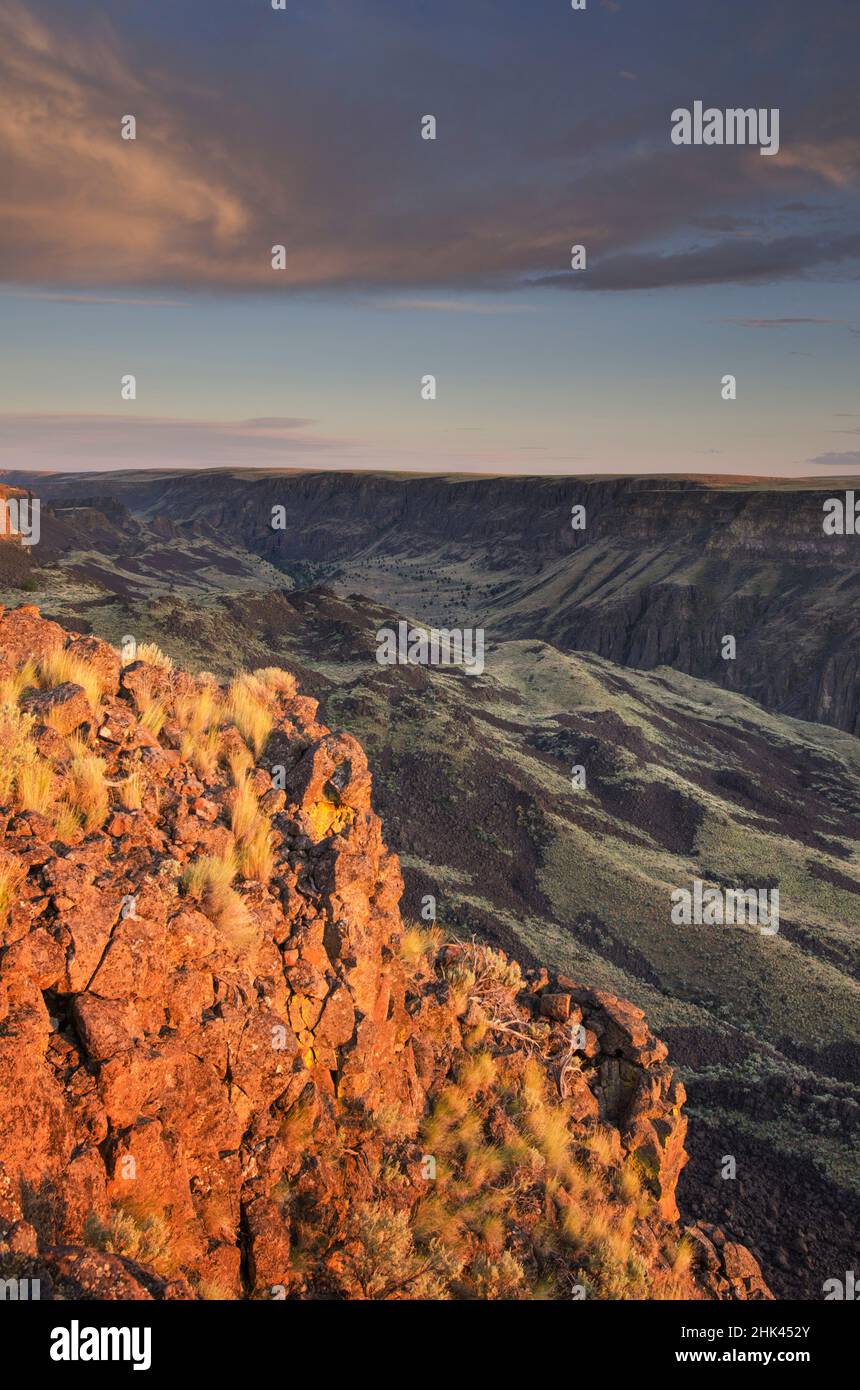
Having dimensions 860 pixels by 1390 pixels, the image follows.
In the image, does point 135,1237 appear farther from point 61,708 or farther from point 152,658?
point 152,658

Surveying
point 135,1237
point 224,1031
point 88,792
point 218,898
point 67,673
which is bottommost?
point 135,1237

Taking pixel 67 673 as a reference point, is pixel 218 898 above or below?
below

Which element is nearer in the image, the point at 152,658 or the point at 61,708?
the point at 61,708

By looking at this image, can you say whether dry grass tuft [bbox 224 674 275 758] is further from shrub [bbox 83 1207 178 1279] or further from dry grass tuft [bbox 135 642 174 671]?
shrub [bbox 83 1207 178 1279]

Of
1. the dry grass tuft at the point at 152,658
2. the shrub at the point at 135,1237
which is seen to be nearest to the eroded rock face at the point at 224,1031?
the shrub at the point at 135,1237

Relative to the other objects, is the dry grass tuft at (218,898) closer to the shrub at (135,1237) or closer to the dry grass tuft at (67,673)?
the shrub at (135,1237)

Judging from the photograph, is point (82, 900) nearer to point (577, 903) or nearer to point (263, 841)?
point (263, 841)

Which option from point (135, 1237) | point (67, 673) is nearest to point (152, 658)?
point (67, 673)
